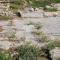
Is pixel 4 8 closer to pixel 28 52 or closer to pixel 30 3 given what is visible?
pixel 30 3

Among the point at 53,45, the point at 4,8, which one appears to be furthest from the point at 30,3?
the point at 53,45

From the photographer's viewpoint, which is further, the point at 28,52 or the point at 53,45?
the point at 53,45

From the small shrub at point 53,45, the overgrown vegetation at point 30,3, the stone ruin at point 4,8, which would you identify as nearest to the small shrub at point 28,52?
the small shrub at point 53,45

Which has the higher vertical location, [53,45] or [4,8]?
[4,8]

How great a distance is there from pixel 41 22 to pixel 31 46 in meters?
2.37

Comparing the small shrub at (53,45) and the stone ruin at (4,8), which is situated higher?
the stone ruin at (4,8)

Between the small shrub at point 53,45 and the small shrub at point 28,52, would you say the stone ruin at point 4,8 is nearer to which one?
the small shrub at point 53,45

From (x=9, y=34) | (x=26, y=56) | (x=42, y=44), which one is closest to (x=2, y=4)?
(x=9, y=34)

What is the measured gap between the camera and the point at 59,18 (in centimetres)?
1045

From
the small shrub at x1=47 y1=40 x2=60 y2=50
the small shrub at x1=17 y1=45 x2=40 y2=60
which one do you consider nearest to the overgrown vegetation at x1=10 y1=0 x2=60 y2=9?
the small shrub at x1=47 y1=40 x2=60 y2=50

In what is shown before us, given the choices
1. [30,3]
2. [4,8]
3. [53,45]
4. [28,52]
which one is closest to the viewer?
[28,52]

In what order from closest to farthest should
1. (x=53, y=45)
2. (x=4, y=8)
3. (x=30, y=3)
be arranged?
(x=53, y=45), (x=4, y=8), (x=30, y=3)

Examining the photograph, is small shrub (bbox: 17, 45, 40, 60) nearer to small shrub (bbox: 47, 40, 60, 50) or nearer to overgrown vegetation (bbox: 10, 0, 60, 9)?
small shrub (bbox: 47, 40, 60, 50)

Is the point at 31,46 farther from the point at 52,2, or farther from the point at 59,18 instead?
the point at 52,2
